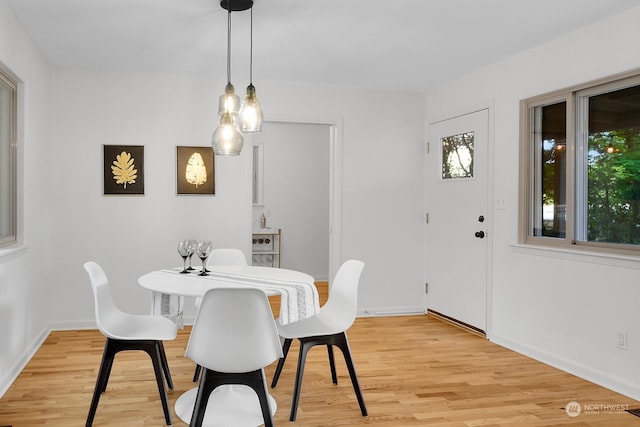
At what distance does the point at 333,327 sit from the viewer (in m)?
2.97

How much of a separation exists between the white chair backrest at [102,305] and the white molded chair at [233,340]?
649mm

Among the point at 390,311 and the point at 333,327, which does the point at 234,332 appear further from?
the point at 390,311

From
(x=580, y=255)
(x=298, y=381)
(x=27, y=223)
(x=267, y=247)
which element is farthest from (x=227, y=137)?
(x=267, y=247)

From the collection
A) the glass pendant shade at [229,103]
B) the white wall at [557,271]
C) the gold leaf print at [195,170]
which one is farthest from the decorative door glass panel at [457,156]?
the glass pendant shade at [229,103]

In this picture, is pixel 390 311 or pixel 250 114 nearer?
pixel 250 114

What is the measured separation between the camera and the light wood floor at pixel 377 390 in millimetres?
2893

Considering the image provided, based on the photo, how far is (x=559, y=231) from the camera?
4000 mm

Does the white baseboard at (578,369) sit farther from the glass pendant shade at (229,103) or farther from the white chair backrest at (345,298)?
the glass pendant shade at (229,103)

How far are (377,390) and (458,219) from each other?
7.23 feet

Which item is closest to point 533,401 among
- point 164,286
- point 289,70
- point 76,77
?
point 164,286

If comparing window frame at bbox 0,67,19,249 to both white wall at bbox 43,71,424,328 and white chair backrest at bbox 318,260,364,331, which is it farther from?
white chair backrest at bbox 318,260,364,331

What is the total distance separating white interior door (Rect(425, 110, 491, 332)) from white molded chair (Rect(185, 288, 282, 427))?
2842 millimetres

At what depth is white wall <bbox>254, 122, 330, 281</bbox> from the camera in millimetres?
7484

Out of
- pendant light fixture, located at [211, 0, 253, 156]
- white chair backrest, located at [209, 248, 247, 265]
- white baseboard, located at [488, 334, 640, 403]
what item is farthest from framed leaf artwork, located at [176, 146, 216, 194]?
white baseboard, located at [488, 334, 640, 403]
